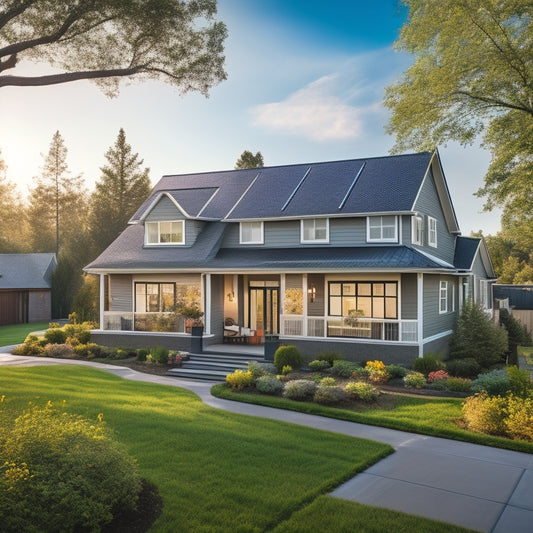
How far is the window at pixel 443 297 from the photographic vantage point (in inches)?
808

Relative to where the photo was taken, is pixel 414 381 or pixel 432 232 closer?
pixel 414 381

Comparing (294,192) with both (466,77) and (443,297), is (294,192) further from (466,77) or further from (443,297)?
(466,77)

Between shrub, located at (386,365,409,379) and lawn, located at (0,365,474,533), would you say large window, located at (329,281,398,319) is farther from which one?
lawn, located at (0,365,474,533)

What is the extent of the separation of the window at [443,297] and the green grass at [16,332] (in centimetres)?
1955

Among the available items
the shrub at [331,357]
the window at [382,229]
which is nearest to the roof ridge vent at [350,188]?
the window at [382,229]

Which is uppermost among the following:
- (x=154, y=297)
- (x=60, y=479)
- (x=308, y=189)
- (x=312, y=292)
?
(x=308, y=189)

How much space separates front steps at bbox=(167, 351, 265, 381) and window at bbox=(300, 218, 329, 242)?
17.8ft

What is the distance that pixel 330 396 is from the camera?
39.1ft

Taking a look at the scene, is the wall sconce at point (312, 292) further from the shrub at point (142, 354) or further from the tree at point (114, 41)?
the tree at point (114, 41)

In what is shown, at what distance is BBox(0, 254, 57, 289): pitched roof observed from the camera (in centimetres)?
3572

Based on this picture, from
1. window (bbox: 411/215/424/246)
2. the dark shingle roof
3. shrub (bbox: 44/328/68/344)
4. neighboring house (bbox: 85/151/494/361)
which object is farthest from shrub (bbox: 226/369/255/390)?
the dark shingle roof

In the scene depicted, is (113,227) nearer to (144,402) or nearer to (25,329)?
(25,329)

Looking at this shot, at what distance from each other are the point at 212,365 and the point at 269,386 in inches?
174

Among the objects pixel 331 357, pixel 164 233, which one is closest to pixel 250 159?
pixel 164 233
